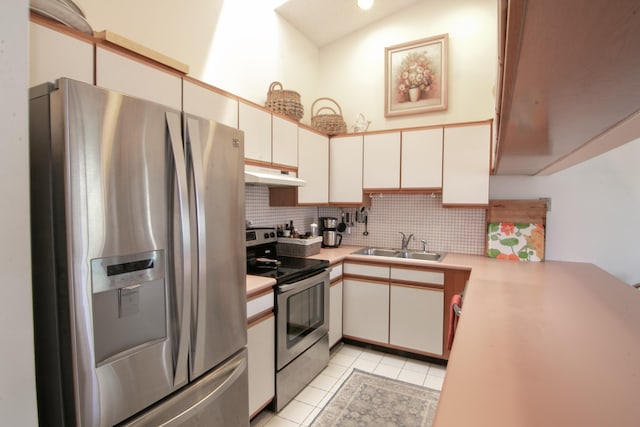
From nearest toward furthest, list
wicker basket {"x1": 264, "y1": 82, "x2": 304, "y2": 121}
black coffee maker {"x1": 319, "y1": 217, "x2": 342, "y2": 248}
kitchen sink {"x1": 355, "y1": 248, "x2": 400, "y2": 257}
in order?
wicker basket {"x1": 264, "y1": 82, "x2": 304, "y2": 121} → kitchen sink {"x1": 355, "y1": 248, "x2": 400, "y2": 257} → black coffee maker {"x1": 319, "y1": 217, "x2": 342, "y2": 248}

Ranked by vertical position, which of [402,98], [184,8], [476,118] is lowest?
[476,118]

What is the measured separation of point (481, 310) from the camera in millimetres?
1482

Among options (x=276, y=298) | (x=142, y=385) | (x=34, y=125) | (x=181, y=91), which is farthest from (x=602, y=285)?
(x=34, y=125)

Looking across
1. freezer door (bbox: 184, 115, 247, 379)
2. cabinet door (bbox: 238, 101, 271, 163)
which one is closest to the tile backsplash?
cabinet door (bbox: 238, 101, 271, 163)

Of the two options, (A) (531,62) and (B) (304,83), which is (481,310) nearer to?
(A) (531,62)

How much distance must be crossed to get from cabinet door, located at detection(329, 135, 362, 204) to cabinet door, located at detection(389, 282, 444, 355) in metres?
1.01

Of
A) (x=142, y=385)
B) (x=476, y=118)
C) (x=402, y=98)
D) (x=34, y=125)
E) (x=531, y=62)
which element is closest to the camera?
(x=531, y=62)

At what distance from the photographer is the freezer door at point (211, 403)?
1166 mm

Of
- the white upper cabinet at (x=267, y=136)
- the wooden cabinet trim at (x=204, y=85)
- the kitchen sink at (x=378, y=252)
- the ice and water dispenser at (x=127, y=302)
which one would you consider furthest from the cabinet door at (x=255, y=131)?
the kitchen sink at (x=378, y=252)

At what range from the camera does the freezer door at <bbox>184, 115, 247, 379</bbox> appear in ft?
4.20

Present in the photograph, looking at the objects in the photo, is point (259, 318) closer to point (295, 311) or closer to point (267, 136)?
point (295, 311)

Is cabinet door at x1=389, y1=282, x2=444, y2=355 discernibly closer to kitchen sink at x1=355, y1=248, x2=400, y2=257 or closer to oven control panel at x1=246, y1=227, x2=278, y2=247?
kitchen sink at x1=355, y1=248, x2=400, y2=257

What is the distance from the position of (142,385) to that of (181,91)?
1437mm

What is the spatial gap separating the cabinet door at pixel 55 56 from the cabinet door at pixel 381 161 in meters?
2.32
